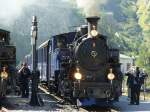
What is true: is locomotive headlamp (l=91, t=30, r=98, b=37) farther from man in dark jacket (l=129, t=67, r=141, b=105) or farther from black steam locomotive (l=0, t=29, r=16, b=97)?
black steam locomotive (l=0, t=29, r=16, b=97)

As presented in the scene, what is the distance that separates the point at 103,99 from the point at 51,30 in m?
53.2

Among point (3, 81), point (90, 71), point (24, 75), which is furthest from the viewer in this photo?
point (24, 75)

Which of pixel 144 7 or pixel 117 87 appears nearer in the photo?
pixel 117 87

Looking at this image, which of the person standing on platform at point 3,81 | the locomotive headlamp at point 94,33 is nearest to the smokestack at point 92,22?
the locomotive headlamp at point 94,33

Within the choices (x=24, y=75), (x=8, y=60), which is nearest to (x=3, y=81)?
(x=8, y=60)

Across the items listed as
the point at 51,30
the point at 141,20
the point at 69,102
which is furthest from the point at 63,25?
the point at 69,102

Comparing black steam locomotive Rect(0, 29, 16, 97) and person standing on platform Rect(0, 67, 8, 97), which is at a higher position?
black steam locomotive Rect(0, 29, 16, 97)

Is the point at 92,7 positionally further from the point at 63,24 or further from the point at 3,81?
the point at 63,24

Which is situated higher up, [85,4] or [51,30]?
[51,30]

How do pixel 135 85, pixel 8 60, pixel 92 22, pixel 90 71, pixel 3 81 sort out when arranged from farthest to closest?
pixel 135 85, pixel 8 60, pixel 3 81, pixel 90 71, pixel 92 22

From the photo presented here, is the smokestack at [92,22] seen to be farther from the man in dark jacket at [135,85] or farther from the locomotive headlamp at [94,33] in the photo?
the man in dark jacket at [135,85]

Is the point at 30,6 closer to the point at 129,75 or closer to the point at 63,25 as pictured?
Answer: the point at 63,25

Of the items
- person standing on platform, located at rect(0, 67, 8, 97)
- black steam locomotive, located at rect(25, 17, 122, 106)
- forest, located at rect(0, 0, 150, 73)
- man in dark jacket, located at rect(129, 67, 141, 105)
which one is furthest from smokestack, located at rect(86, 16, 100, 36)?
forest, located at rect(0, 0, 150, 73)

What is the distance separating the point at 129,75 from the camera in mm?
20422
